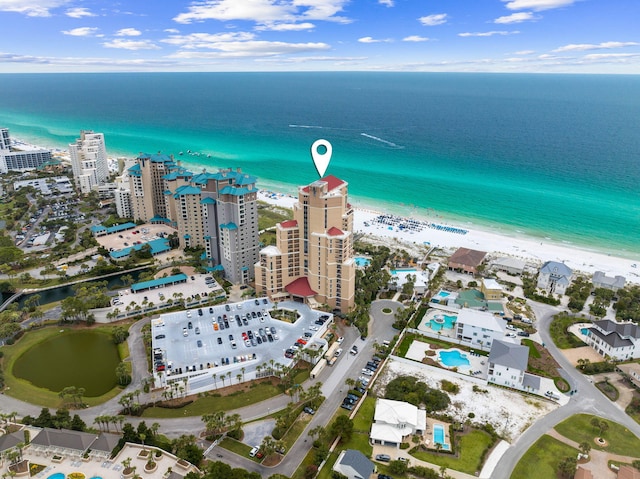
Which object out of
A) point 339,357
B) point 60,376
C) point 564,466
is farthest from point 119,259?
point 564,466

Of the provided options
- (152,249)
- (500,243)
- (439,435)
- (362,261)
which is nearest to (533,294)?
(500,243)

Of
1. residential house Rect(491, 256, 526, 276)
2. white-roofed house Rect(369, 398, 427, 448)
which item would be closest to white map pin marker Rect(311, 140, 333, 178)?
white-roofed house Rect(369, 398, 427, 448)

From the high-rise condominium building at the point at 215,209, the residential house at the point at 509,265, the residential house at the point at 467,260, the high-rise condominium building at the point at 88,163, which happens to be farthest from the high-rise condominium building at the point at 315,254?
the high-rise condominium building at the point at 88,163

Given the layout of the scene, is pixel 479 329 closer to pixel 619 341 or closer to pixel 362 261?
pixel 619 341

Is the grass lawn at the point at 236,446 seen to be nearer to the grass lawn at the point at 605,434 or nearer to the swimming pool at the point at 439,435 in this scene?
the swimming pool at the point at 439,435

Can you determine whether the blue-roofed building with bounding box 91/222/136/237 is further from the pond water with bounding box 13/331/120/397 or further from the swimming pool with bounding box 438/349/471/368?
the swimming pool with bounding box 438/349/471/368

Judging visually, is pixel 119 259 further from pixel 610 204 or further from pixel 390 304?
pixel 610 204
